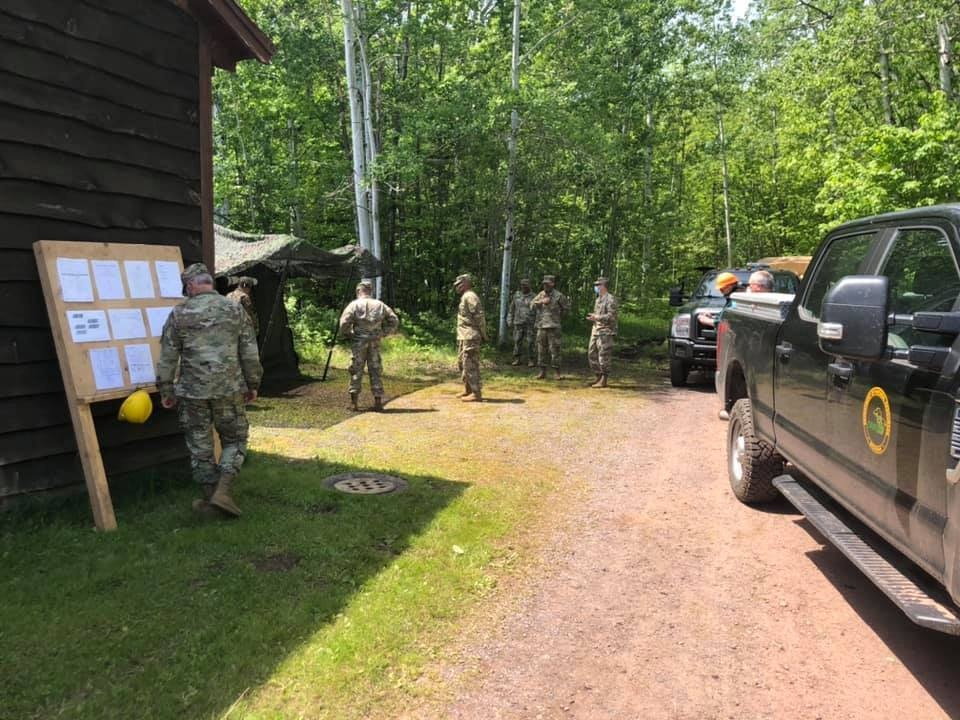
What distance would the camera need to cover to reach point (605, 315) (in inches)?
457

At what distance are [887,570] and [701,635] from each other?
959mm

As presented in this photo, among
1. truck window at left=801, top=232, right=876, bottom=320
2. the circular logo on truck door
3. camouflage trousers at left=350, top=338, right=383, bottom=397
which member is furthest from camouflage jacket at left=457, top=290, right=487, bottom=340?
the circular logo on truck door

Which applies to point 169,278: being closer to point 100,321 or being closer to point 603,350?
point 100,321

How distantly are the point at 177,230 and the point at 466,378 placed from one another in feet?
17.7

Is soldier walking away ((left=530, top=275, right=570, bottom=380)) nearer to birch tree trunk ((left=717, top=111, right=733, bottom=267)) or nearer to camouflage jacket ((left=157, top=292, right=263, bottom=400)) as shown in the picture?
camouflage jacket ((left=157, top=292, right=263, bottom=400))

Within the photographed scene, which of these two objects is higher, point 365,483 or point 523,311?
point 523,311

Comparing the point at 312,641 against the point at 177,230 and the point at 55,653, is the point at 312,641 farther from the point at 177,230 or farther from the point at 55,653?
the point at 177,230

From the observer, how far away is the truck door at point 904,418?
2.57 metres

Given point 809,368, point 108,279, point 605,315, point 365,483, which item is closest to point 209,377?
point 108,279

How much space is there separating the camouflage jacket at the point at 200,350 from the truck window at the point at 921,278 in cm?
410

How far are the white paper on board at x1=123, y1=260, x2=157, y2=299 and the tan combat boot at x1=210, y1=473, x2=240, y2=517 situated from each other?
5.07 ft

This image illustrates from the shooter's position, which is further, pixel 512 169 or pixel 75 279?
pixel 512 169

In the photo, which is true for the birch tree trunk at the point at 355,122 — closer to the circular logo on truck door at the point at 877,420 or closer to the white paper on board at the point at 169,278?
the white paper on board at the point at 169,278

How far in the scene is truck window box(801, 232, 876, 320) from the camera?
12.3 feet
